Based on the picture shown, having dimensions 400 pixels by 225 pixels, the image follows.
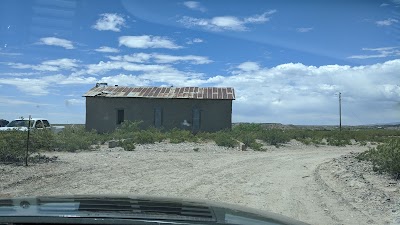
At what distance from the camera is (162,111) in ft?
138

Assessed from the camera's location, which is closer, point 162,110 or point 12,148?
point 12,148

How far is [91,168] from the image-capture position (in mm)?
17781

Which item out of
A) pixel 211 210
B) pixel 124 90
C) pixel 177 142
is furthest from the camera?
pixel 124 90

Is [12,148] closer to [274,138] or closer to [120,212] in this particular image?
[120,212]

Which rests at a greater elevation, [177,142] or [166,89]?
[166,89]

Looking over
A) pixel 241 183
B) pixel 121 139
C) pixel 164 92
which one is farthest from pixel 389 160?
pixel 164 92

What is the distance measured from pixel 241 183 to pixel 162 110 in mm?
27432

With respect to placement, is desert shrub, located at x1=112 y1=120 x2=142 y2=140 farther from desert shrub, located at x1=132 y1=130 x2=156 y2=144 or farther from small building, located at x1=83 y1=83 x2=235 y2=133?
desert shrub, located at x1=132 y1=130 x2=156 y2=144

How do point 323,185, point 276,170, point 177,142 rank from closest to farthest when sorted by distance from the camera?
point 323,185, point 276,170, point 177,142

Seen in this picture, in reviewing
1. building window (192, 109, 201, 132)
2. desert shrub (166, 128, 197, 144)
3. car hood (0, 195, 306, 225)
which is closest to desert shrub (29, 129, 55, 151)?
desert shrub (166, 128, 197, 144)

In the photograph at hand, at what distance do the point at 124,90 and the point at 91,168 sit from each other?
2737cm

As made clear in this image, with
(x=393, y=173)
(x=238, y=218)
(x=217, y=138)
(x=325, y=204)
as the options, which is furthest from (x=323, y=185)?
(x=217, y=138)

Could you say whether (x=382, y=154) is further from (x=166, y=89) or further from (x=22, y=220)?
(x=166, y=89)

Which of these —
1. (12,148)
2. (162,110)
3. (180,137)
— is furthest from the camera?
(162,110)
